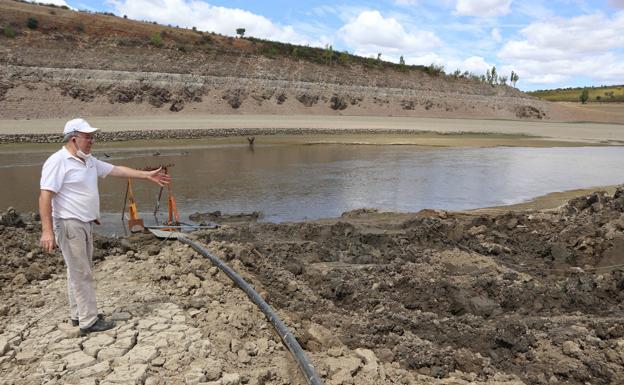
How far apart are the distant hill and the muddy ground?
3460cm

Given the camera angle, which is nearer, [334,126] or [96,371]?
[96,371]

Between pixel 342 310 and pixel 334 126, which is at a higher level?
pixel 334 126

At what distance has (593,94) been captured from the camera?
11488 centimetres

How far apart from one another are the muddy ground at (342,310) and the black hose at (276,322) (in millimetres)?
94

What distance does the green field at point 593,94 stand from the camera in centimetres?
10025

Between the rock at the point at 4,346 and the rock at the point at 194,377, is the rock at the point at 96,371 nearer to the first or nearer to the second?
the rock at the point at 194,377

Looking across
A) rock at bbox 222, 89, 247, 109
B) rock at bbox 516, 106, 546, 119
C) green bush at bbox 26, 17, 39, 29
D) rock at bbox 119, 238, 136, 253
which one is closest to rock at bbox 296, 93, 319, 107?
rock at bbox 222, 89, 247, 109

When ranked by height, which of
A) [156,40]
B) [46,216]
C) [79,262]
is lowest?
[79,262]

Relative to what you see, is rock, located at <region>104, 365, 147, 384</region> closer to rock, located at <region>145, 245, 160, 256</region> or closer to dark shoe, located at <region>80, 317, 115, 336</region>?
dark shoe, located at <region>80, 317, 115, 336</region>

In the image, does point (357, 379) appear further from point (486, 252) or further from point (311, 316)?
point (486, 252)

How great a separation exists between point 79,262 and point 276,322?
1879 millimetres

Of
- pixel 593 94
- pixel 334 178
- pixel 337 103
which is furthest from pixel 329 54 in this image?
pixel 593 94

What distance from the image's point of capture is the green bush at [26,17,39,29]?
153 feet

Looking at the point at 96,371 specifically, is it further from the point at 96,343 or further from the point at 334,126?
the point at 334,126
